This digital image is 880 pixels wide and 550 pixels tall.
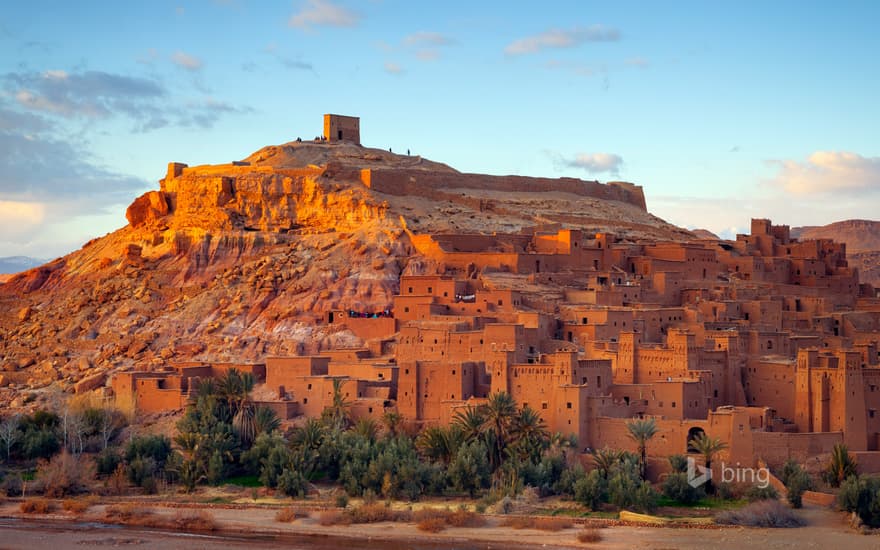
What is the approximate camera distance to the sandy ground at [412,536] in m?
32.5

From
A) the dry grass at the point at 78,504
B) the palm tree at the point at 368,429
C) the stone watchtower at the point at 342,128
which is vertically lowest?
the dry grass at the point at 78,504

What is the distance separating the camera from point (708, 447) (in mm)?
35219

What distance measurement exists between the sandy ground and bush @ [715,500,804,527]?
0.32 m

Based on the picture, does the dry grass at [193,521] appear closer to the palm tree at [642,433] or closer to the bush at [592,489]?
the bush at [592,489]

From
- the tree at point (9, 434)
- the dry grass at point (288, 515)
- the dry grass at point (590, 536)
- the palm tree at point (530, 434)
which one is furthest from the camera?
the tree at point (9, 434)

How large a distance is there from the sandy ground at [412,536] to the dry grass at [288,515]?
185 millimetres

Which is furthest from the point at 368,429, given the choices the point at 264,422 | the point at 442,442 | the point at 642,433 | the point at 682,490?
the point at 682,490

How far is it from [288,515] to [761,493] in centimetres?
1185

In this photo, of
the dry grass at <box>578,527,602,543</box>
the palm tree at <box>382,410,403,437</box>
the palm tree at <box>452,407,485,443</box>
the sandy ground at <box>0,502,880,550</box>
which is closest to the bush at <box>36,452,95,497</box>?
the sandy ground at <box>0,502,880,550</box>

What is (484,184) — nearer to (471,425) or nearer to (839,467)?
(471,425)

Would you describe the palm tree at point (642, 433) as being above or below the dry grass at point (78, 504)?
above

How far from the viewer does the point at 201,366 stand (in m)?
44.1

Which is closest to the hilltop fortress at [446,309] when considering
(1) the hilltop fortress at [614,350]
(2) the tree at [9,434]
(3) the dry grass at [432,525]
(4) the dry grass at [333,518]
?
(1) the hilltop fortress at [614,350]

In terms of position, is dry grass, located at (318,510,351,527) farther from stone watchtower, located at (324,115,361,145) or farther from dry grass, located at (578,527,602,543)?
stone watchtower, located at (324,115,361,145)
